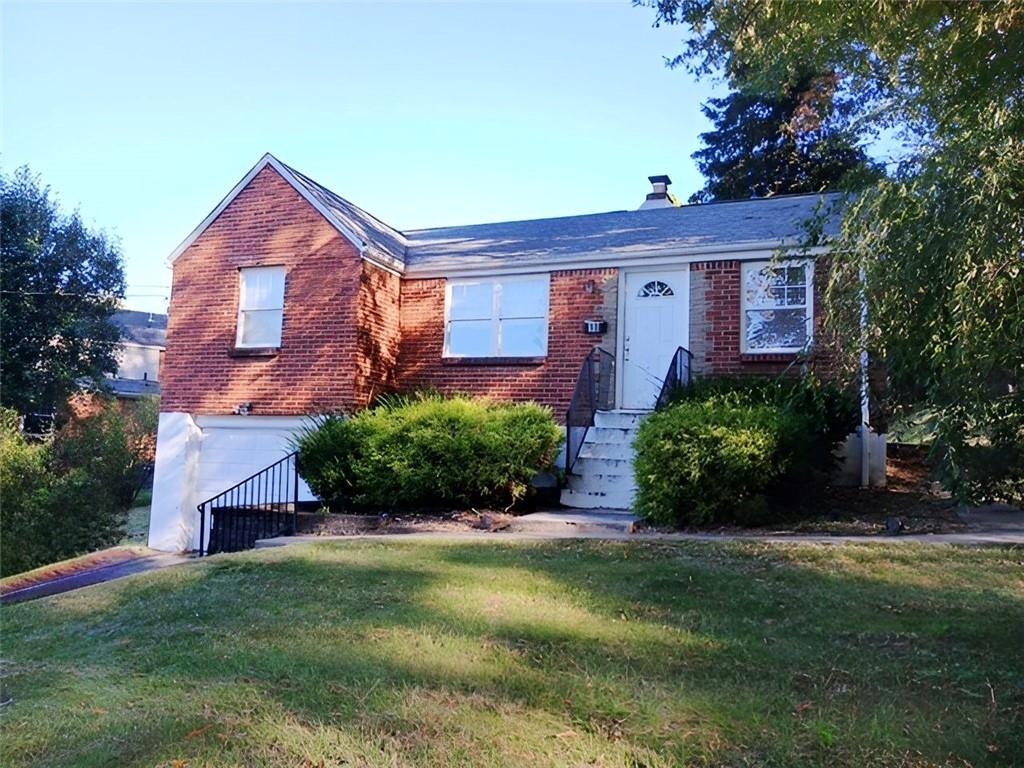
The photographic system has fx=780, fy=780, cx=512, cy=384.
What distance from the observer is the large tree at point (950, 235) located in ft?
12.6

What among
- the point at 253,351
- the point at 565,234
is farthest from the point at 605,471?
the point at 253,351

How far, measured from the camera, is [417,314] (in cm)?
1375

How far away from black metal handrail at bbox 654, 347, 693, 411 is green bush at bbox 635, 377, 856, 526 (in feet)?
4.95

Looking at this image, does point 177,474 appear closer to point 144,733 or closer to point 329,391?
point 329,391

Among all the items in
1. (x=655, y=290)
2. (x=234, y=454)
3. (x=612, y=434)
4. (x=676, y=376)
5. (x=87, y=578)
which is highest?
(x=655, y=290)

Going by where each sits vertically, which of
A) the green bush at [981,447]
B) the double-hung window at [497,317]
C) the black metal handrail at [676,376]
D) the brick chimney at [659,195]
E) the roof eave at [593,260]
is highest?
the brick chimney at [659,195]

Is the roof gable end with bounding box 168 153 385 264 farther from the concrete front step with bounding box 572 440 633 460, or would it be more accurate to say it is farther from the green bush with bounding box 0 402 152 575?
the green bush with bounding box 0 402 152 575

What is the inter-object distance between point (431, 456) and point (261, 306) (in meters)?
5.34

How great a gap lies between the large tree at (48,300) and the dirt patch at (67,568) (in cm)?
948

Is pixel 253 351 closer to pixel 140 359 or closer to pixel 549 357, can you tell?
pixel 549 357

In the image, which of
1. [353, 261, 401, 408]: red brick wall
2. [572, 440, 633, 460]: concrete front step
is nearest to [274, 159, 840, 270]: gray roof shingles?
[353, 261, 401, 408]: red brick wall

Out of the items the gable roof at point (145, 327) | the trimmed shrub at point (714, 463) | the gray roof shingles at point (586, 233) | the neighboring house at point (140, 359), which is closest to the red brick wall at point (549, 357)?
the gray roof shingles at point (586, 233)

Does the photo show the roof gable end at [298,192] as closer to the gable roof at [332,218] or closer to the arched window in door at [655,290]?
the gable roof at [332,218]

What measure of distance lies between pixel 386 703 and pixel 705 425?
5.69 metres
